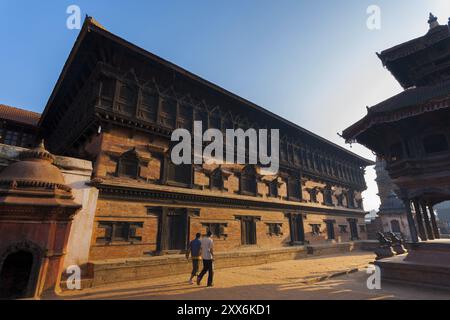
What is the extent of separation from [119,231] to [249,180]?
941 cm

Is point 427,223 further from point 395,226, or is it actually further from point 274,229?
point 395,226

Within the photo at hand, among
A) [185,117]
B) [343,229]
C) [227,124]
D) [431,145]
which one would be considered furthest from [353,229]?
[185,117]

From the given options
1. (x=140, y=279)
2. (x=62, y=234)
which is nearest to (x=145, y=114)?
(x=62, y=234)

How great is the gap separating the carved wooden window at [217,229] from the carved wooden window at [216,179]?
2250mm

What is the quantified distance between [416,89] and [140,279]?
14429 millimetres

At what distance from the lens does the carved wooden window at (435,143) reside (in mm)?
8547

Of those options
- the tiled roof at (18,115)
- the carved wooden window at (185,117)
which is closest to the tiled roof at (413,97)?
the carved wooden window at (185,117)

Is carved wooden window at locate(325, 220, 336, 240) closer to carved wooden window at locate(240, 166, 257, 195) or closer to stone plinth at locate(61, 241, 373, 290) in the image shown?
stone plinth at locate(61, 241, 373, 290)

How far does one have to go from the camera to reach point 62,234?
296 inches

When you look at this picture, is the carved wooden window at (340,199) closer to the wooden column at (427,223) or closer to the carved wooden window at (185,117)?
the wooden column at (427,223)

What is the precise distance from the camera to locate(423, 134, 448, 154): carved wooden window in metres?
8.55

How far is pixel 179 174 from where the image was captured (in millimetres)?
13375

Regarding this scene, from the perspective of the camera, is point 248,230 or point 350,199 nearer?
point 248,230
